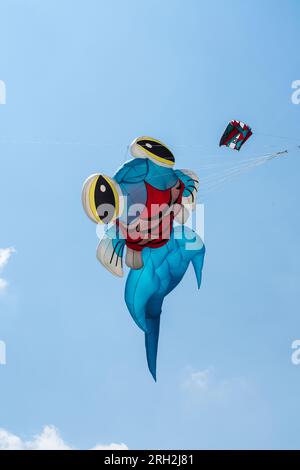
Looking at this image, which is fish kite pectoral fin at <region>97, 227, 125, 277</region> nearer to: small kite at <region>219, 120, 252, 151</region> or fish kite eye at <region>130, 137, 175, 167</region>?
fish kite eye at <region>130, 137, 175, 167</region>

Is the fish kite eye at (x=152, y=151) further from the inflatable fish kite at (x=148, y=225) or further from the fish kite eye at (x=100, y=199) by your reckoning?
the fish kite eye at (x=100, y=199)

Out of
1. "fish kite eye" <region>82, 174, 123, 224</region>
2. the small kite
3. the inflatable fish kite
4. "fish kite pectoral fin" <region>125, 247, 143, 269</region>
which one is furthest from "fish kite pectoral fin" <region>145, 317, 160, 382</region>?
the small kite

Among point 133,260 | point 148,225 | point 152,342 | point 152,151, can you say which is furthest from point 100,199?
point 152,342

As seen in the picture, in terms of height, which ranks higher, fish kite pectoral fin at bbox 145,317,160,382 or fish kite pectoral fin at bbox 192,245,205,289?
fish kite pectoral fin at bbox 192,245,205,289

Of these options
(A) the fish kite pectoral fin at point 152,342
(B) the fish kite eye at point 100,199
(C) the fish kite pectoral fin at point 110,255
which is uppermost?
(B) the fish kite eye at point 100,199

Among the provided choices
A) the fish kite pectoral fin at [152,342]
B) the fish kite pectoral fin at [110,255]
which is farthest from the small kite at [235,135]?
the fish kite pectoral fin at [152,342]

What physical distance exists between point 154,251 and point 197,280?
3.80 feet

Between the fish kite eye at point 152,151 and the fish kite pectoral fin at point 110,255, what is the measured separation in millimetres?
1620

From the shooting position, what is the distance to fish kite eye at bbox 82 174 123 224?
8.92 metres

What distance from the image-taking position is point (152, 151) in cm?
963

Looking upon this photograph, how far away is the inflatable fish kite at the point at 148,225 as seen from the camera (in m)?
9.14
